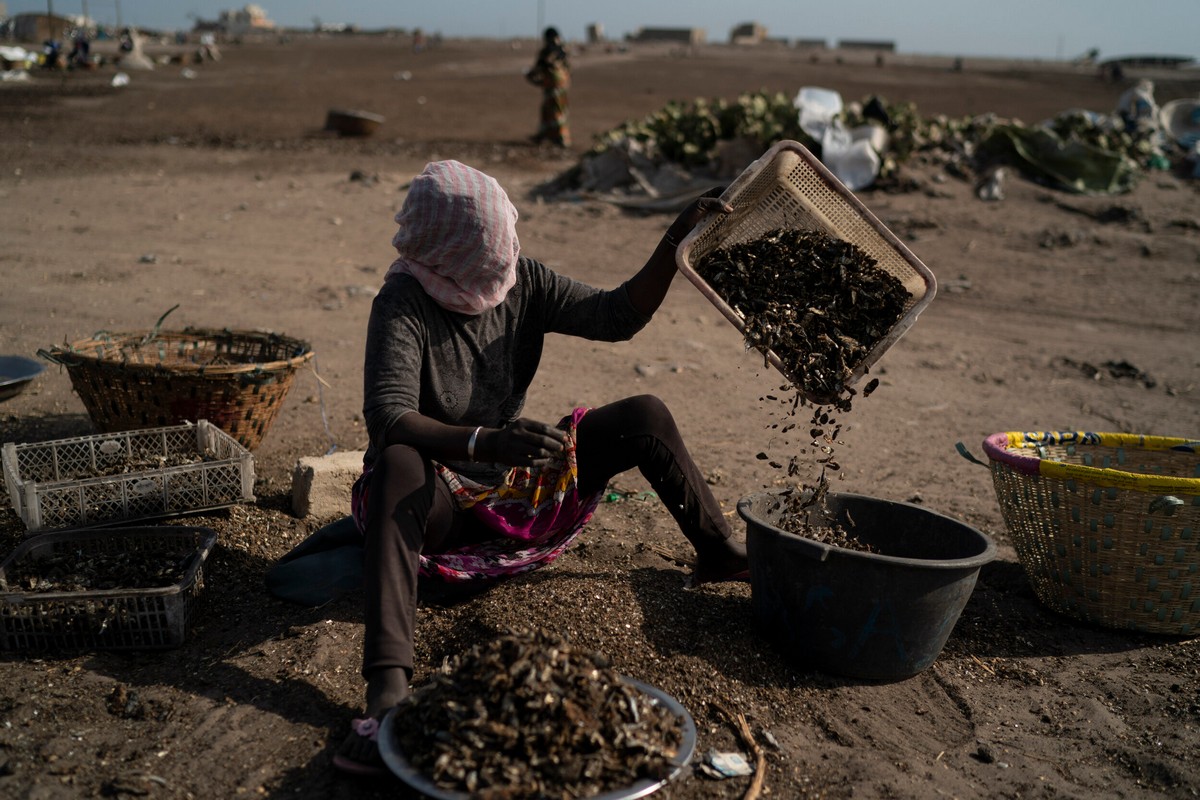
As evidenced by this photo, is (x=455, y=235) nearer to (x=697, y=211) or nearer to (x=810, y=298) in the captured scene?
(x=697, y=211)

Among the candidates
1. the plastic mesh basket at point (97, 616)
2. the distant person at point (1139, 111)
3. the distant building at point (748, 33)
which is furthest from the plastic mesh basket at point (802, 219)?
the distant building at point (748, 33)

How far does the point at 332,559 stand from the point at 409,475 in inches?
30.8

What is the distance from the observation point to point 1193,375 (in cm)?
682

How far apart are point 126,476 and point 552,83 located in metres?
12.5

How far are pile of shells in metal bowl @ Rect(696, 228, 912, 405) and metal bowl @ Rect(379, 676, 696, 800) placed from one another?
3.42 feet

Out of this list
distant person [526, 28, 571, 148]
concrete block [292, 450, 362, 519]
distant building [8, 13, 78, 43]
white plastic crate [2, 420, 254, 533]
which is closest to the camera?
white plastic crate [2, 420, 254, 533]

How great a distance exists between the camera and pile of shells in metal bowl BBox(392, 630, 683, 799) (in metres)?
2.07

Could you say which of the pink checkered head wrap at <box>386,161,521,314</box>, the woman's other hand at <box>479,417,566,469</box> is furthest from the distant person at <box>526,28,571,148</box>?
the woman's other hand at <box>479,417,566,469</box>

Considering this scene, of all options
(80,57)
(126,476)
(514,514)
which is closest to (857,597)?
(514,514)

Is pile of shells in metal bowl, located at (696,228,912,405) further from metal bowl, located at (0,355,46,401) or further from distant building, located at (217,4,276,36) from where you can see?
distant building, located at (217,4,276,36)

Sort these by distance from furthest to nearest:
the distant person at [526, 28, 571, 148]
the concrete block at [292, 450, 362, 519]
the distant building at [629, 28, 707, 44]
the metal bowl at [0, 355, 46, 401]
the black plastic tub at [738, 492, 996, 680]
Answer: the distant building at [629, 28, 707, 44] → the distant person at [526, 28, 571, 148] → the metal bowl at [0, 355, 46, 401] → the concrete block at [292, 450, 362, 519] → the black plastic tub at [738, 492, 996, 680]

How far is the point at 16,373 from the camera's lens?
15.6 ft

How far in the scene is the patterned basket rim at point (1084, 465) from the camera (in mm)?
3109

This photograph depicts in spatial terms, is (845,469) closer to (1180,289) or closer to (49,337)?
(49,337)
